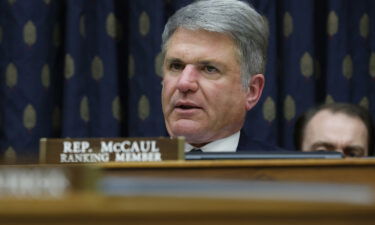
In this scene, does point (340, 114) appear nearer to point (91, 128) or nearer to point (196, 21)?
point (196, 21)

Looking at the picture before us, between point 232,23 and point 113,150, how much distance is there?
75 cm

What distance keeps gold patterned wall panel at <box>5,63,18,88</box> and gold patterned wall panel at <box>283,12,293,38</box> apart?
1228 millimetres

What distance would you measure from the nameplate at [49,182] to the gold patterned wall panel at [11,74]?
229 centimetres

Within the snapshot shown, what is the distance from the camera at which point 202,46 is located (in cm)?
147

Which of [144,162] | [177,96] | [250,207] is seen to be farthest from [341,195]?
[177,96]

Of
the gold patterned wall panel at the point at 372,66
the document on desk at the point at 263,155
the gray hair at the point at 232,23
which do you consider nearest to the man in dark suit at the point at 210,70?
the gray hair at the point at 232,23

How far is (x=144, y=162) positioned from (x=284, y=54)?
213 centimetres

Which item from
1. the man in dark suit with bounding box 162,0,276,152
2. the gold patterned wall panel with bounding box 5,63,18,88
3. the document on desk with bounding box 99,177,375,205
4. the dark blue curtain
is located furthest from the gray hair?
the gold patterned wall panel with bounding box 5,63,18,88

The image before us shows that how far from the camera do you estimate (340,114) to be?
1.63 meters

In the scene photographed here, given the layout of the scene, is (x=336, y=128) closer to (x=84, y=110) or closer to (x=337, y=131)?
(x=337, y=131)

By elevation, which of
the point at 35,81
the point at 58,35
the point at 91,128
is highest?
the point at 58,35

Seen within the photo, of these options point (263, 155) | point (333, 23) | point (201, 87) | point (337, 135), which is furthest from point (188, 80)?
point (333, 23)

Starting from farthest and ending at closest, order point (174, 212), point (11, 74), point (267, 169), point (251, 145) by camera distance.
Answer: point (11, 74)
point (251, 145)
point (267, 169)
point (174, 212)

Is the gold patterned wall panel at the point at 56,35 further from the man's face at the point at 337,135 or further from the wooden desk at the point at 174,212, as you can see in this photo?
the wooden desk at the point at 174,212
